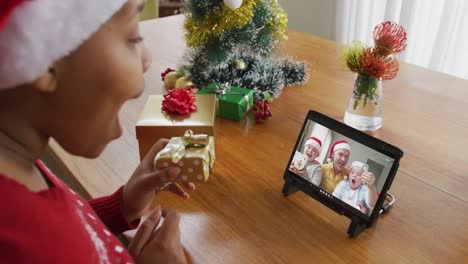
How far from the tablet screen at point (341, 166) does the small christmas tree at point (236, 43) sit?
34 centimetres

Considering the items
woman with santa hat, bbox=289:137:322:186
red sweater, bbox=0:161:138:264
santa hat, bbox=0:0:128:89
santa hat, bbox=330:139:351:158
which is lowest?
woman with santa hat, bbox=289:137:322:186

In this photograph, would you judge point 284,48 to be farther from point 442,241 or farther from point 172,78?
point 442,241

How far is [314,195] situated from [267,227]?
10 centimetres

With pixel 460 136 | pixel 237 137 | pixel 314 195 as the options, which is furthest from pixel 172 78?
pixel 460 136

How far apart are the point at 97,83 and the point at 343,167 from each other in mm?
434

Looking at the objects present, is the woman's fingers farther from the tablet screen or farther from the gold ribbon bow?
the tablet screen

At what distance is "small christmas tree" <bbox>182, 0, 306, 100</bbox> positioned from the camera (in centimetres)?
105

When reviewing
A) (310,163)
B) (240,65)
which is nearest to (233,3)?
(240,65)

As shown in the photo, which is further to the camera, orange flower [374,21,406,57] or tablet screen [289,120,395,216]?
orange flower [374,21,406,57]

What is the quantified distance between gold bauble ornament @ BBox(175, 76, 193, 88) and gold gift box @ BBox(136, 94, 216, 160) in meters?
0.22

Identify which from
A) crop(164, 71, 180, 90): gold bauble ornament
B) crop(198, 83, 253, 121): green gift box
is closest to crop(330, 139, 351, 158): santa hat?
crop(198, 83, 253, 121): green gift box

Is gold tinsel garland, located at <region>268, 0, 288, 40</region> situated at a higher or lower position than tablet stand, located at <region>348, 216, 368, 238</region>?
higher

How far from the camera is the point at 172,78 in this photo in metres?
1.17

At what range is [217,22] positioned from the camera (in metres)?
1.05
